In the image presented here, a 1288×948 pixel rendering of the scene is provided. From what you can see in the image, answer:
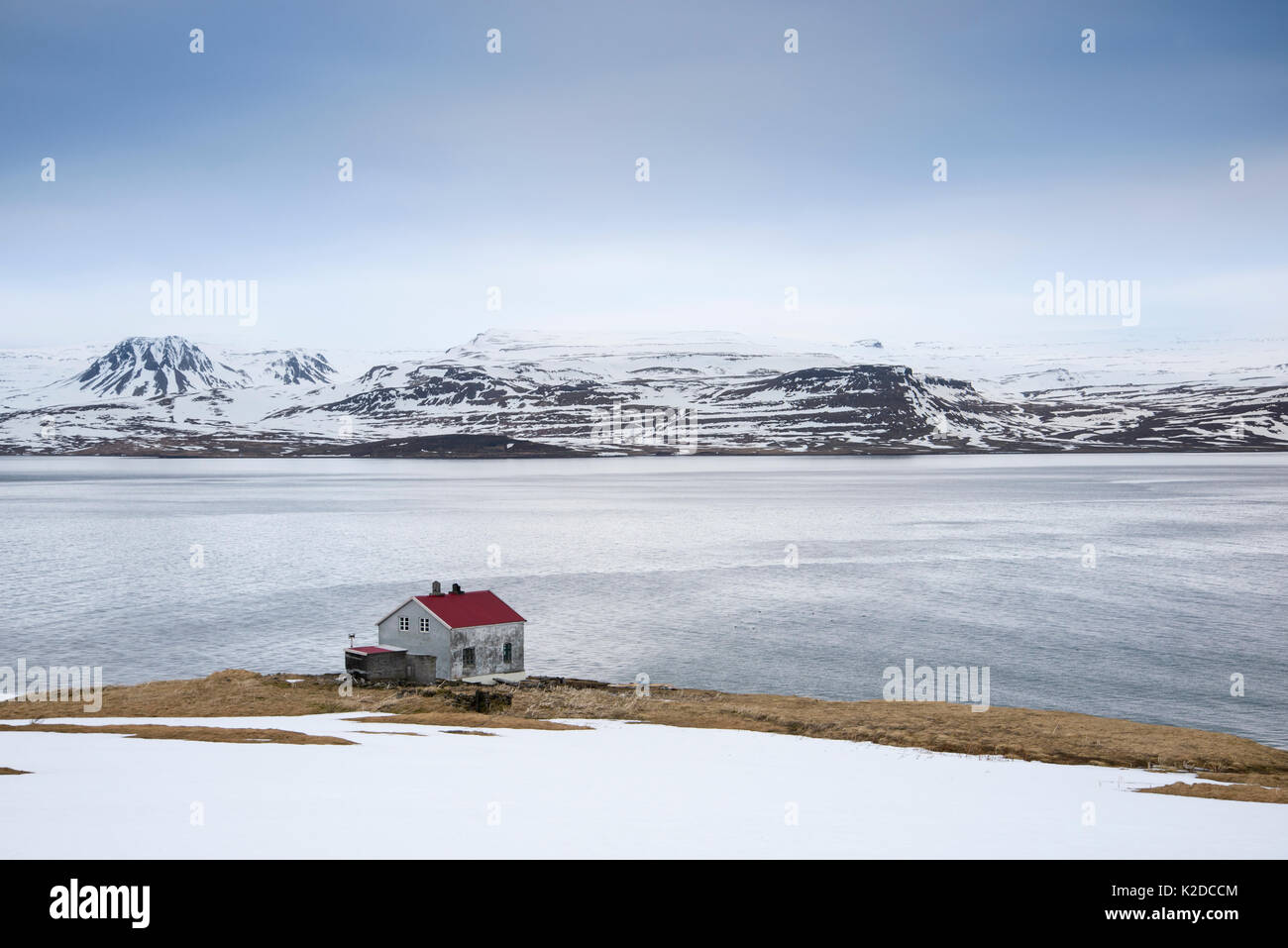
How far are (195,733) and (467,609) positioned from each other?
1777cm

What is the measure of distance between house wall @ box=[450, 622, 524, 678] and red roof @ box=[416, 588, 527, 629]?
0.33m

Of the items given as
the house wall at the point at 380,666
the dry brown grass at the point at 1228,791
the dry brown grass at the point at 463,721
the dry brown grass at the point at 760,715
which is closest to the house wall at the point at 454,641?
the house wall at the point at 380,666

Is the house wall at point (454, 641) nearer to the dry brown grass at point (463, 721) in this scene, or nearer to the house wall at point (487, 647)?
the house wall at point (487, 647)

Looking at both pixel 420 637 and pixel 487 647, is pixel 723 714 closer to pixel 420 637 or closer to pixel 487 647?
pixel 487 647

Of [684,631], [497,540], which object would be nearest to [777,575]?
[684,631]

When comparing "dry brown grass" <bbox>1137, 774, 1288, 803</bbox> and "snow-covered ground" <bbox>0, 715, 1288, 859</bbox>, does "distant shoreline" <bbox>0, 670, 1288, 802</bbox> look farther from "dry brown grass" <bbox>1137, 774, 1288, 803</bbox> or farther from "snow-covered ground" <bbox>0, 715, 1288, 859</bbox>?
"snow-covered ground" <bbox>0, 715, 1288, 859</bbox>

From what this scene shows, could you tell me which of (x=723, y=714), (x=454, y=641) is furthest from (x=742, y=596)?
(x=723, y=714)

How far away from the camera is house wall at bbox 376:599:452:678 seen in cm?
5188

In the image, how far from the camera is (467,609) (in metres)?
53.3

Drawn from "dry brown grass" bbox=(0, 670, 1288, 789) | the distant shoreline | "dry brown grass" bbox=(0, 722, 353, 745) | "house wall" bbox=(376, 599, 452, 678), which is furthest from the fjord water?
"dry brown grass" bbox=(0, 722, 353, 745)

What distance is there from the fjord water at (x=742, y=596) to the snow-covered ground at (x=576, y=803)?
20.3 m

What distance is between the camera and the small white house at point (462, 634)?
52.1m
